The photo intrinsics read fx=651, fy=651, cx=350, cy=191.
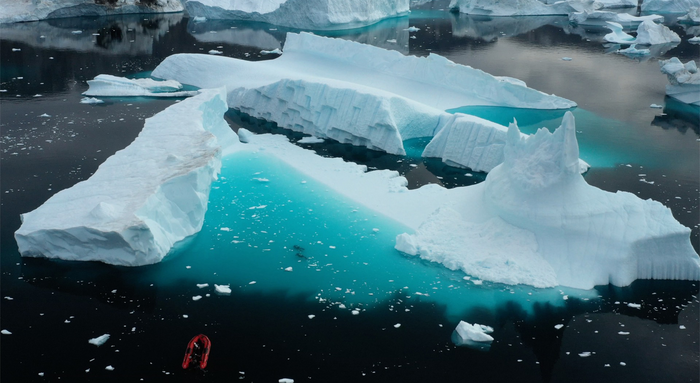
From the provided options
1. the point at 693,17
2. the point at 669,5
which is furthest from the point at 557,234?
the point at 669,5

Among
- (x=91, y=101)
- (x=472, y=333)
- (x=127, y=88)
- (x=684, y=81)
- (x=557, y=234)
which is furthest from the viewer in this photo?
(x=684, y=81)

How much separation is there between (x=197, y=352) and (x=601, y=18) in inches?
1011

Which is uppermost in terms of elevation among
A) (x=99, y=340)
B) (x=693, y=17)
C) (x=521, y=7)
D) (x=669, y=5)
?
(x=669, y=5)

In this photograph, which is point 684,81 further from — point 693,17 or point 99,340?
point 99,340

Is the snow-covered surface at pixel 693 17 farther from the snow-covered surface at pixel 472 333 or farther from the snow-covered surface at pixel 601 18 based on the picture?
the snow-covered surface at pixel 472 333

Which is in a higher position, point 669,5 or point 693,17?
point 669,5

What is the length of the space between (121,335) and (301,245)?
2.62 m

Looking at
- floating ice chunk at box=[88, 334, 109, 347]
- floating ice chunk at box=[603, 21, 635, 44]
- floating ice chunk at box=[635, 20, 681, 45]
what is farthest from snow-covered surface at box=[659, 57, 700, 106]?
floating ice chunk at box=[88, 334, 109, 347]

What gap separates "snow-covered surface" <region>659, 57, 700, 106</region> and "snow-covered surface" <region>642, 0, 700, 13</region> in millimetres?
17059

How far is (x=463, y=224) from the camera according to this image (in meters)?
8.74

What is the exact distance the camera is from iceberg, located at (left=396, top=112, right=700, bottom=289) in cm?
791

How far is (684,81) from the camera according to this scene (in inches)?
623

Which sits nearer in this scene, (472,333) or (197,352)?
(197,352)

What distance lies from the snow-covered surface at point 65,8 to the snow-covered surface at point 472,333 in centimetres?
2332
